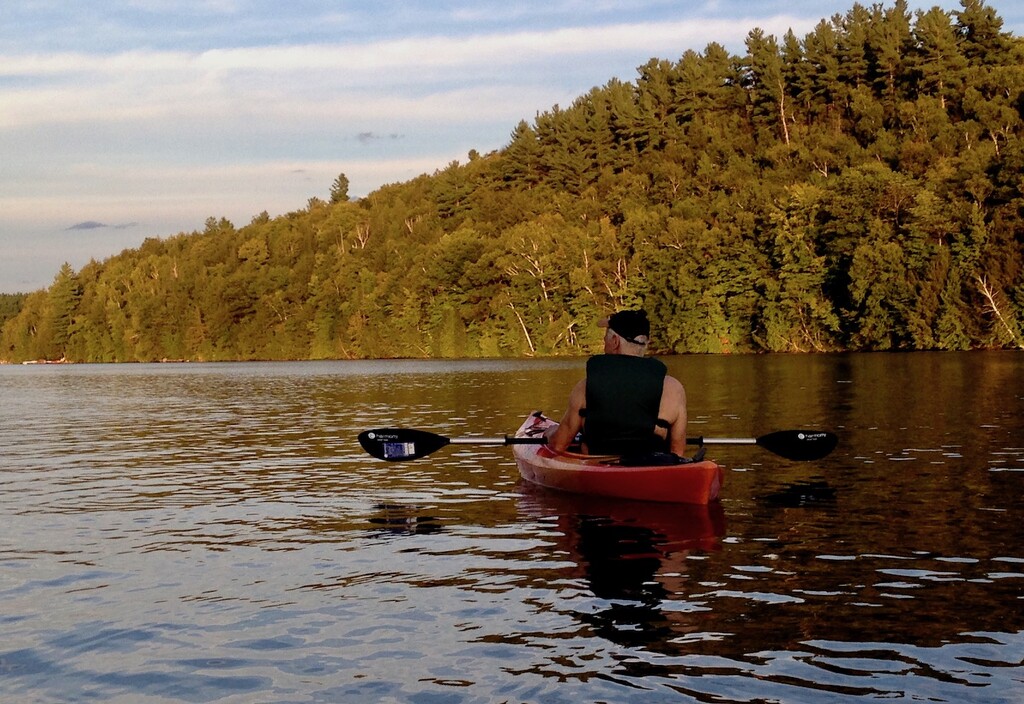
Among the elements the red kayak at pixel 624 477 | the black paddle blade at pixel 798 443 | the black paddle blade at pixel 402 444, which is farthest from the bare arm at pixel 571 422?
the black paddle blade at pixel 798 443

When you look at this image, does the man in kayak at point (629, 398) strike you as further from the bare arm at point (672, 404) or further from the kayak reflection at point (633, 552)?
the kayak reflection at point (633, 552)

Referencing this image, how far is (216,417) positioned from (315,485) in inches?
756

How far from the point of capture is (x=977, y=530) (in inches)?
517

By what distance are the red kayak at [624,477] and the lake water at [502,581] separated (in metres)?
0.24

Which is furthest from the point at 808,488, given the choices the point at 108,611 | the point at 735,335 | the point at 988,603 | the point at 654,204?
the point at 654,204

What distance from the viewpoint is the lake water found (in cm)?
790

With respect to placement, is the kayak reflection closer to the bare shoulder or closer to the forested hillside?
the bare shoulder

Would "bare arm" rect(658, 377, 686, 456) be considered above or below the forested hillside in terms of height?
Answer: below

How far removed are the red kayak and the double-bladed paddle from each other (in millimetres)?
1132

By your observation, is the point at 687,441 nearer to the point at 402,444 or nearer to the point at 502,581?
the point at 402,444

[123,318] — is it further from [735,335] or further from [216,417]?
[216,417]

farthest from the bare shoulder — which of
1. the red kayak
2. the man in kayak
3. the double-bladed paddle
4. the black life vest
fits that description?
the double-bladed paddle

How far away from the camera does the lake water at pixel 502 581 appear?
790 cm

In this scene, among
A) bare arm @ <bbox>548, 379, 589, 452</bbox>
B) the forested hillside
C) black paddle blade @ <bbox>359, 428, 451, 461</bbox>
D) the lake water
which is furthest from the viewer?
the forested hillside
